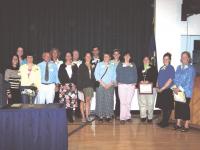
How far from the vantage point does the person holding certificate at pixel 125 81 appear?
738 cm

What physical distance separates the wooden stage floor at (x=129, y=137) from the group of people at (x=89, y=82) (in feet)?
1.15

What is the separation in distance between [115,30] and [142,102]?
193 cm

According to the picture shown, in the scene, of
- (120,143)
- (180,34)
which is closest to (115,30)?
(180,34)

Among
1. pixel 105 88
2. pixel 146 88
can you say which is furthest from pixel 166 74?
pixel 105 88

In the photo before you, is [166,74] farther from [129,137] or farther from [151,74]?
[129,137]

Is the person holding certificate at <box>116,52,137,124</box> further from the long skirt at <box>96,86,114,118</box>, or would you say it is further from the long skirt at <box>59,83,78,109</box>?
the long skirt at <box>59,83,78,109</box>

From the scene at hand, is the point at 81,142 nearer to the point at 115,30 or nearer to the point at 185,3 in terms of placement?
the point at 115,30

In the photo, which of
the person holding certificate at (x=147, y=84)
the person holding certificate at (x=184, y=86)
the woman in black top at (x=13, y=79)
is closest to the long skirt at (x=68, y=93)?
the woman in black top at (x=13, y=79)

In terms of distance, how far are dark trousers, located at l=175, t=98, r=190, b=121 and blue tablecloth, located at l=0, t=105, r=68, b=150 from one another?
2915 mm

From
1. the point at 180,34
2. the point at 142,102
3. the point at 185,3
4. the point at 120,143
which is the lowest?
the point at 120,143

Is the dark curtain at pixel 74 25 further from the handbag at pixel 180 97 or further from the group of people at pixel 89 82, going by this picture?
the handbag at pixel 180 97

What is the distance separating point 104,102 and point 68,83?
841 millimetres

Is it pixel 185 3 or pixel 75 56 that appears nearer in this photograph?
pixel 75 56

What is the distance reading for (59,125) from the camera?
4508 millimetres
